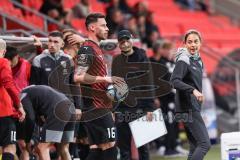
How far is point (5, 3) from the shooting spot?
566 inches

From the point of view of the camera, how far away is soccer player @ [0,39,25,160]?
9461mm

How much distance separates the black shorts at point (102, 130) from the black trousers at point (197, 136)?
114 centimetres

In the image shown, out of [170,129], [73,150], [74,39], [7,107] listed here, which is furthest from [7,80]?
[170,129]

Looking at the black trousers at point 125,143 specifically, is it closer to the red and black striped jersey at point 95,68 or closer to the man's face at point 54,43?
the man's face at point 54,43

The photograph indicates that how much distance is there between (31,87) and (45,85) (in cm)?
71

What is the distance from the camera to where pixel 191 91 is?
9.42 m

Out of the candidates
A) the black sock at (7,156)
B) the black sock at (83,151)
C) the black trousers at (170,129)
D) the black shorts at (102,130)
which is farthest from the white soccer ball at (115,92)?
the black trousers at (170,129)

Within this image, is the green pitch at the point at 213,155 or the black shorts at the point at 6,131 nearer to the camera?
the black shorts at the point at 6,131

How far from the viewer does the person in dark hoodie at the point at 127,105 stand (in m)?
11.0

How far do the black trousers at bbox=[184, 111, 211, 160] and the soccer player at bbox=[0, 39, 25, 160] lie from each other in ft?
6.95

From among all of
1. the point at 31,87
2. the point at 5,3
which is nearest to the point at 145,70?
the point at 31,87

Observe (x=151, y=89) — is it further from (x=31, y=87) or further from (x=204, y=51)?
(x=204, y=51)

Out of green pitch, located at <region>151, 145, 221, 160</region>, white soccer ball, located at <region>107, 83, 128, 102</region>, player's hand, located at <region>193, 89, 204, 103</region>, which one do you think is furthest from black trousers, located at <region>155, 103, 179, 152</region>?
white soccer ball, located at <region>107, 83, 128, 102</region>

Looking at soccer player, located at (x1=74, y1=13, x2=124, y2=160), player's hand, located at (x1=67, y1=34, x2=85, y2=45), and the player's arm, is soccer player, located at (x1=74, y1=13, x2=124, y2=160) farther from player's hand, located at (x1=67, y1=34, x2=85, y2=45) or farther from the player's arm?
player's hand, located at (x1=67, y1=34, x2=85, y2=45)
